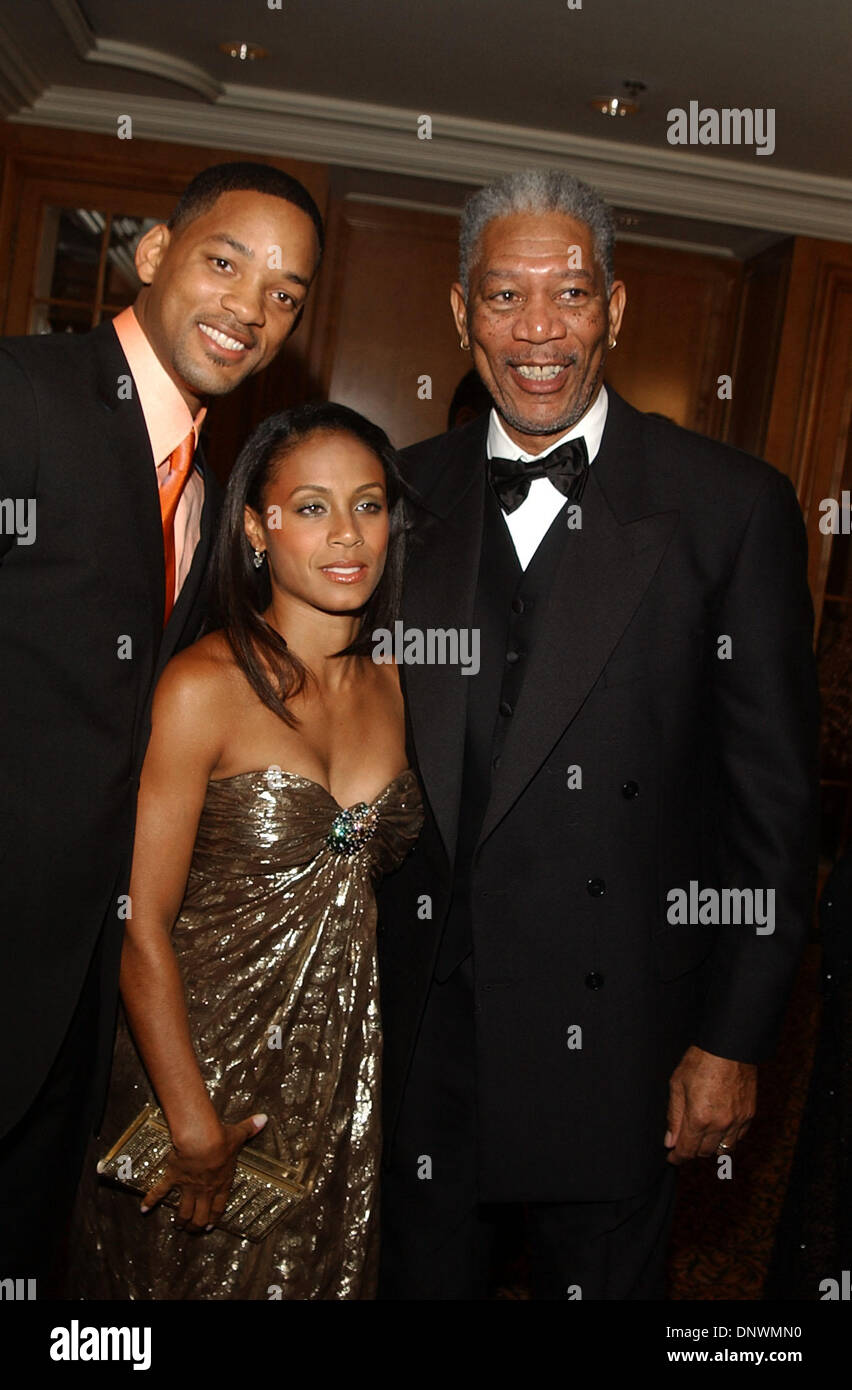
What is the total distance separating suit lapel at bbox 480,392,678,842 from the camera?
1.81m

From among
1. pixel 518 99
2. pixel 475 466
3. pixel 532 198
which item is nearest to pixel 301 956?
pixel 475 466

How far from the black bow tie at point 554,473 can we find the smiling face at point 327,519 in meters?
0.21

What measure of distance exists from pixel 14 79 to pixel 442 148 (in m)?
1.76

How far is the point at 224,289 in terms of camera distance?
6.28 feet

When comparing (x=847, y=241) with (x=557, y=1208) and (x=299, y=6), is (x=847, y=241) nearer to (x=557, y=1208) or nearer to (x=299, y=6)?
(x=299, y=6)

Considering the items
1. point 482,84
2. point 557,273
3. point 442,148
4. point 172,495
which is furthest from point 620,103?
point 172,495

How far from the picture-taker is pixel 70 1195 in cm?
202

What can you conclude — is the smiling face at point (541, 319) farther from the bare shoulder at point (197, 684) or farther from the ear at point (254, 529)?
the bare shoulder at point (197, 684)

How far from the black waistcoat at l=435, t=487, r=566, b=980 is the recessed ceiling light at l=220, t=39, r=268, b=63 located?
3.49 metres

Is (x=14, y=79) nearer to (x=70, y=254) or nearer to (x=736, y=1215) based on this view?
(x=70, y=254)

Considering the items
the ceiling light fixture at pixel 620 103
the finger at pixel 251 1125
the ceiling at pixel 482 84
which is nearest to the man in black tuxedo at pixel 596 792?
the finger at pixel 251 1125

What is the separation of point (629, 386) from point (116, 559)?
201 inches

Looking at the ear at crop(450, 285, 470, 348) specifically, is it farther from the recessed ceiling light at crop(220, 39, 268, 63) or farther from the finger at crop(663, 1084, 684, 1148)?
the recessed ceiling light at crop(220, 39, 268, 63)

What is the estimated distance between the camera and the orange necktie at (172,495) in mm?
1845
